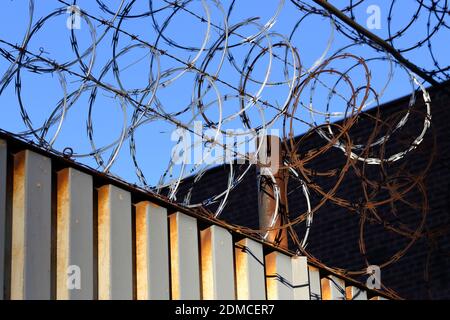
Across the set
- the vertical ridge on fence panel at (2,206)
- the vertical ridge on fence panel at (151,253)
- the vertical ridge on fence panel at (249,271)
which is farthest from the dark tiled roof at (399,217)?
the vertical ridge on fence panel at (2,206)

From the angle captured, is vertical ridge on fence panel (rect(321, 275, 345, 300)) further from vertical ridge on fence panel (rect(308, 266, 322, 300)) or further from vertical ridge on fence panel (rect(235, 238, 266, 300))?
vertical ridge on fence panel (rect(235, 238, 266, 300))

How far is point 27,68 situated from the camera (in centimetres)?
788

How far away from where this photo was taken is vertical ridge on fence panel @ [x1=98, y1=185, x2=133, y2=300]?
24.8 ft

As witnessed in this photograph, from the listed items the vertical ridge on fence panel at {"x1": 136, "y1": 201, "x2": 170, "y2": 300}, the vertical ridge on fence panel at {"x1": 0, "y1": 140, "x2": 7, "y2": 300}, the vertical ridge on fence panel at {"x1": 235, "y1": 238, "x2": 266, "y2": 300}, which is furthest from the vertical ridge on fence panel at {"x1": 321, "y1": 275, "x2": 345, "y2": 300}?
the vertical ridge on fence panel at {"x1": 0, "y1": 140, "x2": 7, "y2": 300}

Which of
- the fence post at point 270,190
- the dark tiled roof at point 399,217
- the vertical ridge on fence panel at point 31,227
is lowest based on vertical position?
the vertical ridge on fence panel at point 31,227

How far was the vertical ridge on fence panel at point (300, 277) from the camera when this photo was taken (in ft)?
30.6

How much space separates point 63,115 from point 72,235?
77 centimetres

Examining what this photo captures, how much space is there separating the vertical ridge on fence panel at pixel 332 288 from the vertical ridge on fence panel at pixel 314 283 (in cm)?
15

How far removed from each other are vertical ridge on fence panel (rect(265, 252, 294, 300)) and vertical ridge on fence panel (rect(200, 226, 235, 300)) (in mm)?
526

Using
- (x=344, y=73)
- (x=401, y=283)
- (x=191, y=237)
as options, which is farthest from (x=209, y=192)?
(x=191, y=237)

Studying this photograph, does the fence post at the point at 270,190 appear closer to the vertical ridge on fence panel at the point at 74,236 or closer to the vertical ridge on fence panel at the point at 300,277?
the vertical ridge on fence panel at the point at 300,277

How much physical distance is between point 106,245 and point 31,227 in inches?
26.8

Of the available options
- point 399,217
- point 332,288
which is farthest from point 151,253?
point 399,217

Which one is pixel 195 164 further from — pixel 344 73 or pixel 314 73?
pixel 344 73
